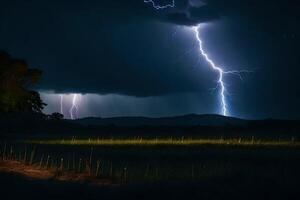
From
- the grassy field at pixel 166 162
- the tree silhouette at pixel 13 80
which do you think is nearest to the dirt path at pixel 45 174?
the grassy field at pixel 166 162

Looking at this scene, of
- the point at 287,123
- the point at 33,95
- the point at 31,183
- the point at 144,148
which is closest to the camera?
the point at 31,183

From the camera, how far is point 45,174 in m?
22.7

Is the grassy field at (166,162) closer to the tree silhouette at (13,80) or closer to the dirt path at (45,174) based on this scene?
the dirt path at (45,174)

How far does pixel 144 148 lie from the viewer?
37.7 metres

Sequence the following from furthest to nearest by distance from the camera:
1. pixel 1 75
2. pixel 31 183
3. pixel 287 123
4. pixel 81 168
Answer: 1. pixel 287 123
2. pixel 1 75
3. pixel 81 168
4. pixel 31 183

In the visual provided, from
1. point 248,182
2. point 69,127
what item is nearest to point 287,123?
point 69,127

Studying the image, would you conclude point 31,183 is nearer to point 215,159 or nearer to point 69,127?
point 215,159

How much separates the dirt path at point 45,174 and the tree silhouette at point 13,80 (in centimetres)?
3916

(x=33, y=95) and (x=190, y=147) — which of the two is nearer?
(x=190, y=147)

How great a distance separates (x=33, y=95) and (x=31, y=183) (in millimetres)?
51388

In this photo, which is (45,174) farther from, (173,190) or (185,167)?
(173,190)

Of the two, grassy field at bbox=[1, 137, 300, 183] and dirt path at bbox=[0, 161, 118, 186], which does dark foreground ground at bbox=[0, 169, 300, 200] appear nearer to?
grassy field at bbox=[1, 137, 300, 183]

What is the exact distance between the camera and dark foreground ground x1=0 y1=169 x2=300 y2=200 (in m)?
15.8

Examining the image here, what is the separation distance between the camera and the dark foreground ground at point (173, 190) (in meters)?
15.8
